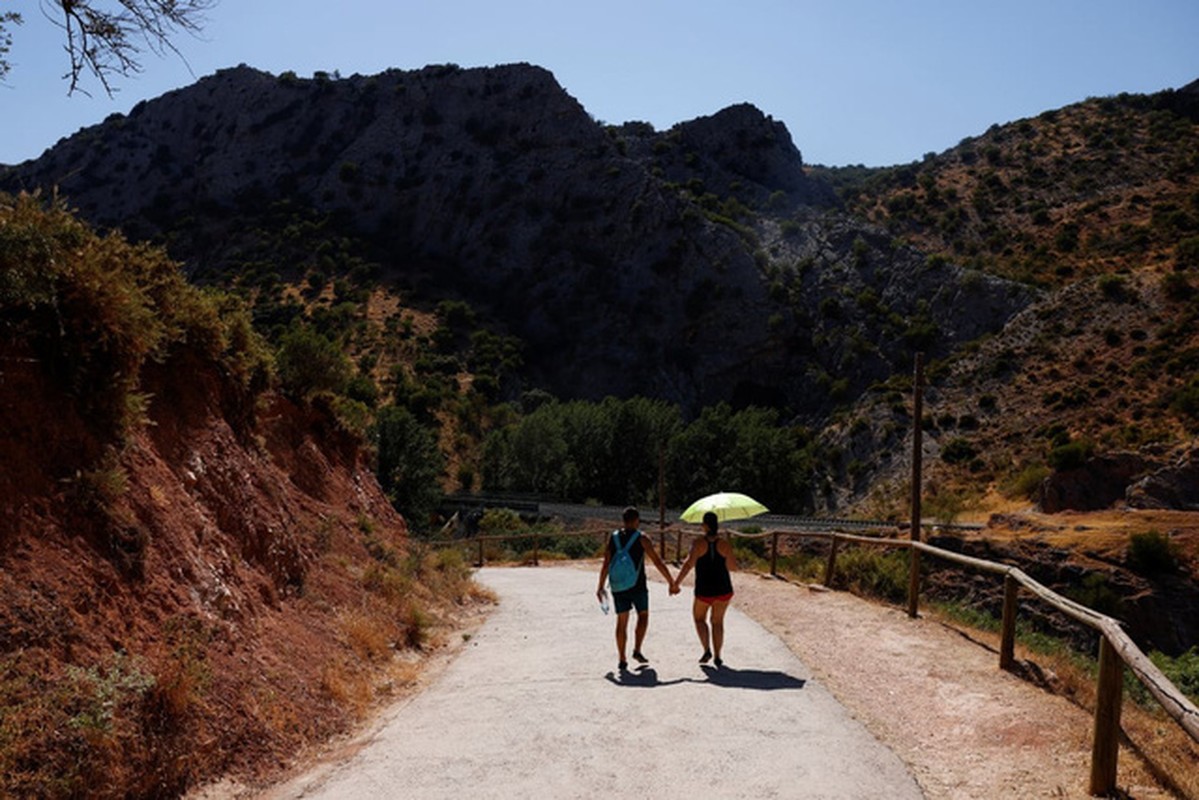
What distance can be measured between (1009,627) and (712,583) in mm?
3051

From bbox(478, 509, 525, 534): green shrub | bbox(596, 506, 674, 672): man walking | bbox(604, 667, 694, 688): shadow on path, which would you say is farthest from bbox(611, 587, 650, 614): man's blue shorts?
bbox(478, 509, 525, 534): green shrub

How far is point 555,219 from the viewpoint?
102m

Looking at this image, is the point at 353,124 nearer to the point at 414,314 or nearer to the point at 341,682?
the point at 414,314

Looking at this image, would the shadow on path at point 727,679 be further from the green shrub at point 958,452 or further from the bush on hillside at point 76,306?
the green shrub at point 958,452

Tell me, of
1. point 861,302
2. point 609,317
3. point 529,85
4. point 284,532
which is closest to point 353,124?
point 529,85

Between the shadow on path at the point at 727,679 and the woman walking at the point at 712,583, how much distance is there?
0.40 m

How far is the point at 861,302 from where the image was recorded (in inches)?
3253

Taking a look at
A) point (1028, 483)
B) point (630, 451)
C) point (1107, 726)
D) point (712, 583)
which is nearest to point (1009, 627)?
point (712, 583)

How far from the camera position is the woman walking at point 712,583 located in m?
9.86

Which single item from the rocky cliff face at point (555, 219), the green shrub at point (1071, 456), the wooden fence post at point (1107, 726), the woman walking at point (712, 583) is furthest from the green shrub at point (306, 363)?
the rocky cliff face at point (555, 219)

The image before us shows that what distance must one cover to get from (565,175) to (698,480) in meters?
49.8

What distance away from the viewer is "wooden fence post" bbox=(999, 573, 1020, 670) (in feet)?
29.2

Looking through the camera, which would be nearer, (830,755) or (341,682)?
(830,755)

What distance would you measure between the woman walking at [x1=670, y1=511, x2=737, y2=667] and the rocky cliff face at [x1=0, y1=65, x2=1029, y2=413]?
220ft
